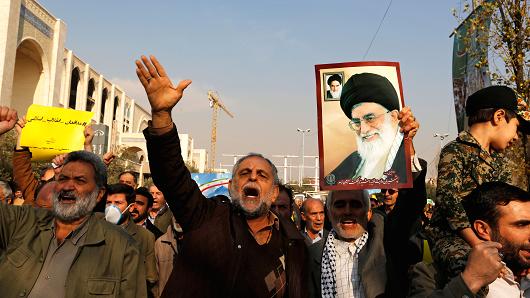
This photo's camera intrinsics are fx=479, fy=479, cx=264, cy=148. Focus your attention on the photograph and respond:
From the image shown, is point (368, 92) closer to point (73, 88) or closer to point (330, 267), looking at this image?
point (330, 267)

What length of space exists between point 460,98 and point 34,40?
33.2 meters

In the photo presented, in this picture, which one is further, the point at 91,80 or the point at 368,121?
the point at 91,80

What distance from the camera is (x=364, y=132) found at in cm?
296

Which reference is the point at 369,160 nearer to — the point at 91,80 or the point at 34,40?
the point at 34,40

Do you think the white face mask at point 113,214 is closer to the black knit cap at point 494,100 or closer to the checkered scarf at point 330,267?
the checkered scarf at point 330,267

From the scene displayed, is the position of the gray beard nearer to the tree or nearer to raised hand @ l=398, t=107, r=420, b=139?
raised hand @ l=398, t=107, r=420, b=139

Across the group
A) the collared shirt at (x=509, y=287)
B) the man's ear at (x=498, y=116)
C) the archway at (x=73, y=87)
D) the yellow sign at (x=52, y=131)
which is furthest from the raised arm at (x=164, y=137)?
the archway at (x=73, y=87)

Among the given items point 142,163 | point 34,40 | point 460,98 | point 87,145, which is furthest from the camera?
point 142,163

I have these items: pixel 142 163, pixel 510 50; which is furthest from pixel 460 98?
pixel 142 163

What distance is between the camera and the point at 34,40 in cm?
3488

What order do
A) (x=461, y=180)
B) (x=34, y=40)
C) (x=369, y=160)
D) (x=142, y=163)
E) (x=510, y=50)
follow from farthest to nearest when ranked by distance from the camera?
(x=142, y=163)
(x=34, y=40)
(x=510, y=50)
(x=369, y=160)
(x=461, y=180)

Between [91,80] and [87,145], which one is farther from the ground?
[91,80]

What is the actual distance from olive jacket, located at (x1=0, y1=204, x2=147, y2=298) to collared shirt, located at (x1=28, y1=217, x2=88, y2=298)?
3 centimetres

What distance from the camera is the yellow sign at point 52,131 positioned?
544 cm
